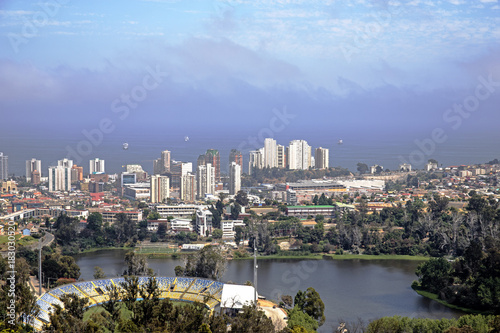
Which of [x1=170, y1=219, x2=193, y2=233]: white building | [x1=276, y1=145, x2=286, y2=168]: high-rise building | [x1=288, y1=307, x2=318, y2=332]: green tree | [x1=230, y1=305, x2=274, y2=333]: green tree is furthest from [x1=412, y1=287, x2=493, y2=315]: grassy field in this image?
[x1=276, y1=145, x2=286, y2=168]: high-rise building

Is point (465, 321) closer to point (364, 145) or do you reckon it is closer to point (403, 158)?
point (403, 158)

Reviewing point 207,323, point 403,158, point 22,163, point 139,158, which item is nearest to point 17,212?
point 207,323

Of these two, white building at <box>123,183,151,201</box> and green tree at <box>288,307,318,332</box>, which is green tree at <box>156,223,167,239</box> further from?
green tree at <box>288,307,318,332</box>

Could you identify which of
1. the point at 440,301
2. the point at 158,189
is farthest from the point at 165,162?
the point at 440,301

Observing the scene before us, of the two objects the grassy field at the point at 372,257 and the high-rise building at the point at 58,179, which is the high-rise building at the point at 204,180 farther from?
the grassy field at the point at 372,257

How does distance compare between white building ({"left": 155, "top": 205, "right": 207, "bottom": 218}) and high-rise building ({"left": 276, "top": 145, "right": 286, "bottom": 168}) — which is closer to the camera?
white building ({"left": 155, "top": 205, "right": 207, "bottom": 218})

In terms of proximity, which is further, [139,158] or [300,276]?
[139,158]

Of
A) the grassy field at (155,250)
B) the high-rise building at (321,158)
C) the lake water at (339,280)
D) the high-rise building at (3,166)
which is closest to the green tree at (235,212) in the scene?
the grassy field at (155,250)
